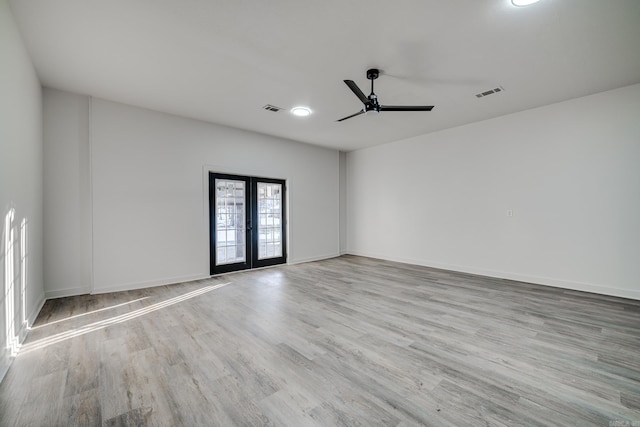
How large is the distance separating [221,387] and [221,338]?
0.79m

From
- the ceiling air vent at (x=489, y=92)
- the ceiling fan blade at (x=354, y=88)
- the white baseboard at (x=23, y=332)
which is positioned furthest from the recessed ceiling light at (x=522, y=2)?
the white baseboard at (x=23, y=332)

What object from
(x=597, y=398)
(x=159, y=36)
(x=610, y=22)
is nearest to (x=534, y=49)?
(x=610, y=22)

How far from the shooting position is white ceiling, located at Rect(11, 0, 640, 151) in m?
2.31

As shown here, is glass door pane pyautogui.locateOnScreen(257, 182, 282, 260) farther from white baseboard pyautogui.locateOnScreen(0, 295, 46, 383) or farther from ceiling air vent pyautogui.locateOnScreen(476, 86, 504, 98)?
ceiling air vent pyautogui.locateOnScreen(476, 86, 504, 98)

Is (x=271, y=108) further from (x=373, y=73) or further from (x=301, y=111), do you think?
(x=373, y=73)

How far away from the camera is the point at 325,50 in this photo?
2859 mm

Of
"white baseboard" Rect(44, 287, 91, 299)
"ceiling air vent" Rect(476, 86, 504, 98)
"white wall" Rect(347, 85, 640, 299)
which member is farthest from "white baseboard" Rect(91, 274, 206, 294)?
"ceiling air vent" Rect(476, 86, 504, 98)

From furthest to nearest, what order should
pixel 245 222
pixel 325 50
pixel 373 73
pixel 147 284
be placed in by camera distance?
pixel 245 222, pixel 147 284, pixel 373 73, pixel 325 50

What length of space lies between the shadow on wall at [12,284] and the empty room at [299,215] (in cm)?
4

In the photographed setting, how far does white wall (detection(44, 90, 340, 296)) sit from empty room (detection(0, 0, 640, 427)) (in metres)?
0.03

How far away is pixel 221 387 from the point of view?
1.91m

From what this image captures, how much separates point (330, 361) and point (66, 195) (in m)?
4.29

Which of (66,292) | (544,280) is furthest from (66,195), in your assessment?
(544,280)

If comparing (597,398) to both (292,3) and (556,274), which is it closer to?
(556,274)
